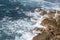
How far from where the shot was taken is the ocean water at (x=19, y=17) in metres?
14.6

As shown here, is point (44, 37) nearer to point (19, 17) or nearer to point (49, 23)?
point (49, 23)

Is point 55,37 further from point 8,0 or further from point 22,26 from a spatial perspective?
point 8,0

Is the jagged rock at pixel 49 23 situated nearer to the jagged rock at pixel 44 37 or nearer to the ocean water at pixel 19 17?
the ocean water at pixel 19 17

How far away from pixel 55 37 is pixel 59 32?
3.02 ft

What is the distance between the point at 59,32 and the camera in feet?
45.8

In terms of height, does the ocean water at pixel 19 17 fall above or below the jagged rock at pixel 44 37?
above

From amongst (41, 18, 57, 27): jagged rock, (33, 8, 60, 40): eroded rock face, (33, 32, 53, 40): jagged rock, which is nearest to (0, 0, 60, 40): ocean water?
(41, 18, 57, 27): jagged rock

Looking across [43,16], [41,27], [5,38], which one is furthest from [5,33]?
[43,16]

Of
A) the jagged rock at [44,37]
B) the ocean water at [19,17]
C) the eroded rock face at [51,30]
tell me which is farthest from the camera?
the ocean water at [19,17]

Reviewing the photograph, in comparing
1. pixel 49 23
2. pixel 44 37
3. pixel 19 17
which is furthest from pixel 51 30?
pixel 19 17

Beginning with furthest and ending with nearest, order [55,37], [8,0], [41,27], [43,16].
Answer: [8,0], [43,16], [41,27], [55,37]

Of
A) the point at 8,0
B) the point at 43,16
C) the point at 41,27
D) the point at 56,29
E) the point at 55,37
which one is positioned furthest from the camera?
the point at 8,0

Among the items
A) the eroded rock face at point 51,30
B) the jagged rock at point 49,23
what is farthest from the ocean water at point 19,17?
the eroded rock face at point 51,30

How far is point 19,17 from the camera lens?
60.5 feet
